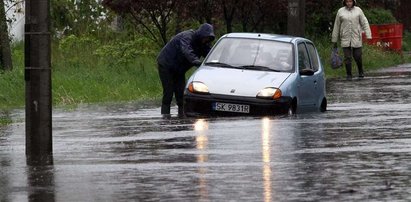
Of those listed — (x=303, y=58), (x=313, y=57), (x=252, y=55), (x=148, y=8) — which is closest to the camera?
(x=252, y=55)

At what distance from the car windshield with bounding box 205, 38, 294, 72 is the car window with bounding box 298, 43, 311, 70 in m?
0.18

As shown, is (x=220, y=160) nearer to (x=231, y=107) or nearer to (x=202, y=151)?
(x=202, y=151)

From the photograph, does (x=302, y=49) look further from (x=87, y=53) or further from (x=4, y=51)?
(x=87, y=53)

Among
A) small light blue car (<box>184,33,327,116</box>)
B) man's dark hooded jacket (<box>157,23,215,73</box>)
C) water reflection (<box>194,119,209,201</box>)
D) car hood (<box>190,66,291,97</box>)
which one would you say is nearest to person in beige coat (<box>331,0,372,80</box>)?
small light blue car (<box>184,33,327,116</box>)

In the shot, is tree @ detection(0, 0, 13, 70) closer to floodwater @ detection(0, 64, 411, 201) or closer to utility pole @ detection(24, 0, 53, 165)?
floodwater @ detection(0, 64, 411, 201)

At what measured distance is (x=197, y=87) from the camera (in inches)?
778

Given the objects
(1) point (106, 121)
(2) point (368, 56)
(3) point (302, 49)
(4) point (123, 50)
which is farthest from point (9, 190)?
(2) point (368, 56)

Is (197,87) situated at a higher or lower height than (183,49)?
lower

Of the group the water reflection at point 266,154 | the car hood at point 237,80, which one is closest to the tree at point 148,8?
the car hood at point 237,80

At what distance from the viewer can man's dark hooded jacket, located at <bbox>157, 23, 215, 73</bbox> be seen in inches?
834

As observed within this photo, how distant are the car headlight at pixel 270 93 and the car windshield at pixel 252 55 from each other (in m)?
0.89

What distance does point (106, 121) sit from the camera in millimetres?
19031

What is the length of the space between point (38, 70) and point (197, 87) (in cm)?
740

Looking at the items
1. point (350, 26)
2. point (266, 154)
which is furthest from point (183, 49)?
point (350, 26)
